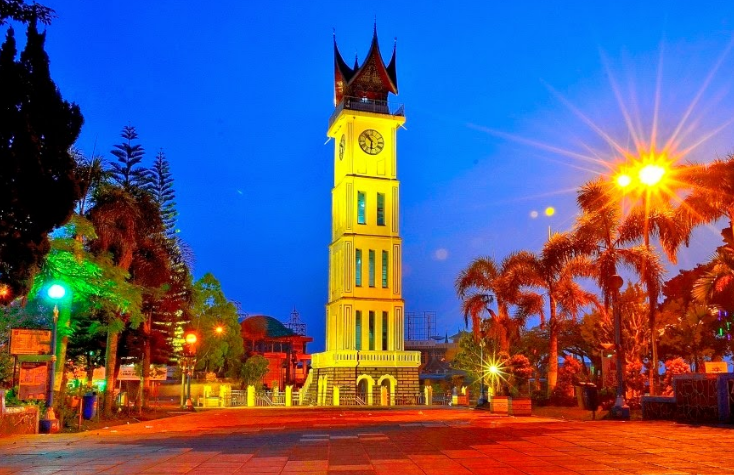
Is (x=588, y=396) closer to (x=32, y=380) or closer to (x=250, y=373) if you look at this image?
(x=32, y=380)

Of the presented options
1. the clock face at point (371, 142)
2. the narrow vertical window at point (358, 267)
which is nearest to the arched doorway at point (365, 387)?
the narrow vertical window at point (358, 267)

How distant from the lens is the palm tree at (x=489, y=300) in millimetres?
32562

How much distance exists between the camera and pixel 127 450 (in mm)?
13320

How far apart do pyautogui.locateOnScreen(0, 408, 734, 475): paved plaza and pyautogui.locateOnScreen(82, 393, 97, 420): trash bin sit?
6.57m

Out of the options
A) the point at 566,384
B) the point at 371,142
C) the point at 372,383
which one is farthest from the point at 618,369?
the point at 371,142

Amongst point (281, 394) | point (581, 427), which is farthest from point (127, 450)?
point (281, 394)

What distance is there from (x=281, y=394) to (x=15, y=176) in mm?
39595

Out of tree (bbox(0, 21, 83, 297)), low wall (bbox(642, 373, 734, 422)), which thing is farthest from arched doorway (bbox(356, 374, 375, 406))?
tree (bbox(0, 21, 83, 297))

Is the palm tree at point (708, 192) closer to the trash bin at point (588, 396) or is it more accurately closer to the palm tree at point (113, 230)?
the trash bin at point (588, 396)

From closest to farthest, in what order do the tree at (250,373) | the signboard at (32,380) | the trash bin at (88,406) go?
1. the signboard at (32,380)
2. the trash bin at (88,406)
3. the tree at (250,373)

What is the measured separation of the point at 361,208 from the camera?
57312mm

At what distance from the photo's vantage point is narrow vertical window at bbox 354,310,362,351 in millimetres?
55281

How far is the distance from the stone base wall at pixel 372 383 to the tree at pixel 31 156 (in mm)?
39315

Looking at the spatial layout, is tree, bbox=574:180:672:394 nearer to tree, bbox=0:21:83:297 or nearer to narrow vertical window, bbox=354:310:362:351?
tree, bbox=0:21:83:297
